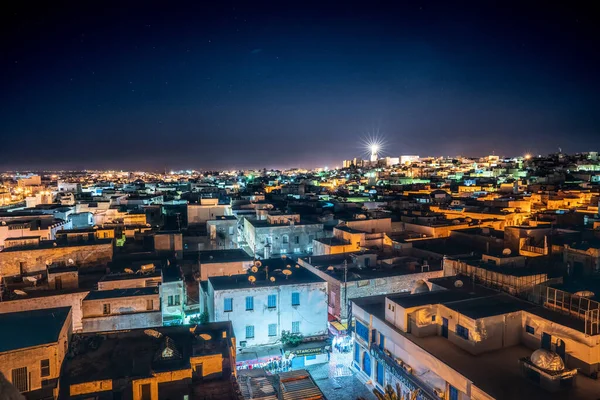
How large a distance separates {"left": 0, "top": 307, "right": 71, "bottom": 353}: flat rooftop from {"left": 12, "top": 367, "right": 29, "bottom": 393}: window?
78cm

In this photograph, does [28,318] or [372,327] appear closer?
[28,318]

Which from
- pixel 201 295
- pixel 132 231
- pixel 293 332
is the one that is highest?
pixel 132 231

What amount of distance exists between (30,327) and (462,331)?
689 inches

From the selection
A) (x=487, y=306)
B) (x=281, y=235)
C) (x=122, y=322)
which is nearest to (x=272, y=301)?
(x=122, y=322)

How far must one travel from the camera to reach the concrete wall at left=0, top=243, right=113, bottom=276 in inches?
999

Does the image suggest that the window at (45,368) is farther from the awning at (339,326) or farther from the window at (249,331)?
the awning at (339,326)

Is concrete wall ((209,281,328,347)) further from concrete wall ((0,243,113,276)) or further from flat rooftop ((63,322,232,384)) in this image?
concrete wall ((0,243,113,276))

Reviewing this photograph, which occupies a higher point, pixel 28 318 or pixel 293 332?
pixel 28 318

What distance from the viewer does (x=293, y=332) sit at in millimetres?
22203

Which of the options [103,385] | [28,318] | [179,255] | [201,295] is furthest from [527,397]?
[179,255]

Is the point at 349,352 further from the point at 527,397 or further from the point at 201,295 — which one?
the point at 527,397

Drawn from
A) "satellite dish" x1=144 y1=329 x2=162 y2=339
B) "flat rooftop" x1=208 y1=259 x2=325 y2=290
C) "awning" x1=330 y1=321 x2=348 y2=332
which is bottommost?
"awning" x1=330 y1=321 x2=348 y2=332

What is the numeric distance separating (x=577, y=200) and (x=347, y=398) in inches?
1902

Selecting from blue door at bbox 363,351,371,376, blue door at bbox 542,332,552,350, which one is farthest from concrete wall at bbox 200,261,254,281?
blue door at bbox 542,332,552,350
